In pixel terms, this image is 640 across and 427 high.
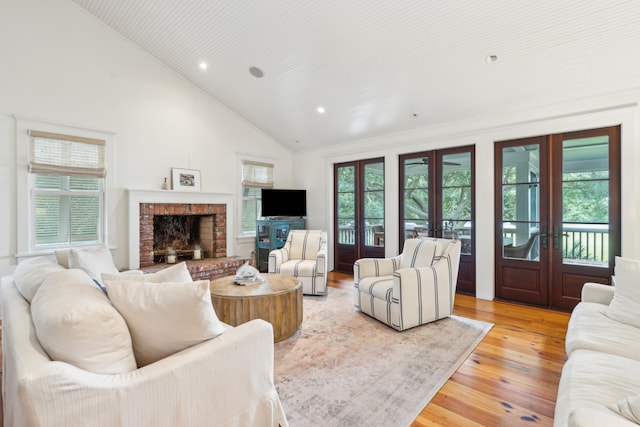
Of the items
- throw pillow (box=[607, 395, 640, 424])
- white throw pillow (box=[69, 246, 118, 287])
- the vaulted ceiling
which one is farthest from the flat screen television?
throw pillow (box=[607, 395, 640, 424])

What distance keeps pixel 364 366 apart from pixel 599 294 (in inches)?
75.9

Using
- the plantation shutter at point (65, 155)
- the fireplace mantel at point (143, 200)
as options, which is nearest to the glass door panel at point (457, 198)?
the fireplace mantel at point (143, 200)

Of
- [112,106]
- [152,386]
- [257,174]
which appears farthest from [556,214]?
[112,106]

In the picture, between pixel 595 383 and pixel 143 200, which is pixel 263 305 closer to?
pixel 595 383

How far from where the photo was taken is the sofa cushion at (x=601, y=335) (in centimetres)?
172

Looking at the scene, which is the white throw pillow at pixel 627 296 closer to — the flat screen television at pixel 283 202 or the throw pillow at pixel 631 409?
the throw pillow at pixel 631 409

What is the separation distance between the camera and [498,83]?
11.6ft

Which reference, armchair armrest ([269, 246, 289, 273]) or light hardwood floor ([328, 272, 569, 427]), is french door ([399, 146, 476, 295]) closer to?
light hardwood floor ([328, 272, 569, 427])

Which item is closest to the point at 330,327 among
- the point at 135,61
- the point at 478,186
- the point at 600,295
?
the point at 600,295

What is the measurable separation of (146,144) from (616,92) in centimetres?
584

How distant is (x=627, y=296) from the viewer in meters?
2.07

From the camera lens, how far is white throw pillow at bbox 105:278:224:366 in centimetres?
135

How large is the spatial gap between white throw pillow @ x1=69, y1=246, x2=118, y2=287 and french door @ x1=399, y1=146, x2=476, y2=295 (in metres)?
4.03

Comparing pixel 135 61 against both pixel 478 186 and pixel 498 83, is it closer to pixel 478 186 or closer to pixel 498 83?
pixel 498 83
